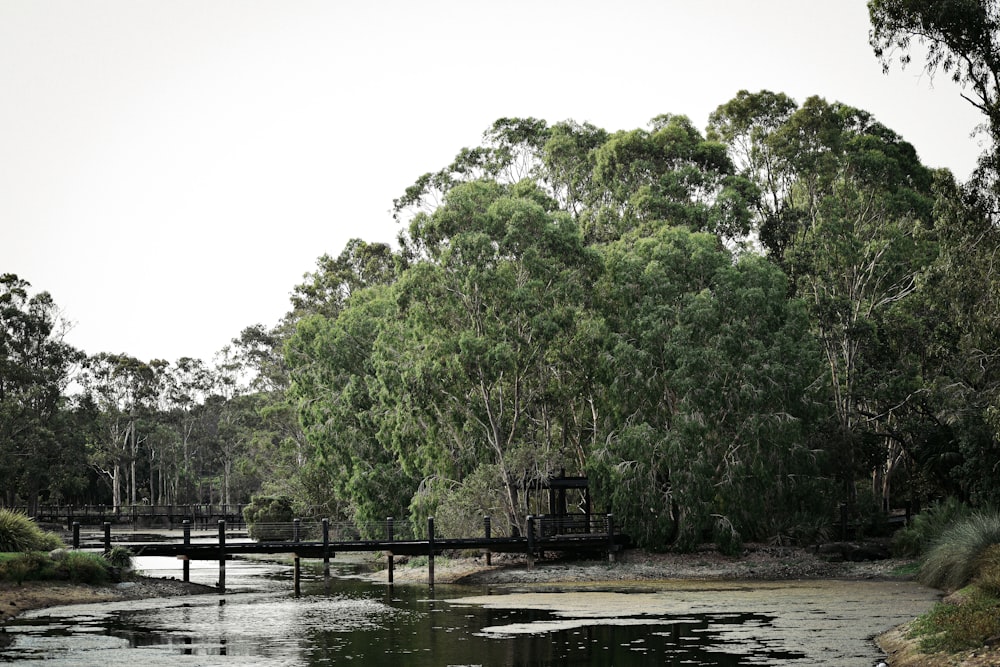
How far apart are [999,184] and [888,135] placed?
29555mm

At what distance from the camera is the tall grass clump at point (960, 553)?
2505cm

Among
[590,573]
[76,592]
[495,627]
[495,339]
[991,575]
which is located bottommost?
[590,573]

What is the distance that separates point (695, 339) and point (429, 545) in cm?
1218

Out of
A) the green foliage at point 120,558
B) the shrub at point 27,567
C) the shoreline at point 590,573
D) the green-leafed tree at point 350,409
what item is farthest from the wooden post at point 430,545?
the shrub at point 27,567

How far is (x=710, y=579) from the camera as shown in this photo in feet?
116

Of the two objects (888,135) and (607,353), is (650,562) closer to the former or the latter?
(607,353)

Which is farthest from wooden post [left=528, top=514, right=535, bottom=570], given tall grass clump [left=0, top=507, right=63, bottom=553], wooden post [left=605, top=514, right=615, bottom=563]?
tall grass clump [left=0, top=507, right=63, bottom=553]

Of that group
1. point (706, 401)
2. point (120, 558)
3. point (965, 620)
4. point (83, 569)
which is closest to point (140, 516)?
point (120, 558)

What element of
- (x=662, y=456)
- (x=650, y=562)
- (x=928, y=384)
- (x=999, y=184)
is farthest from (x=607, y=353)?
(x=999, y=184)

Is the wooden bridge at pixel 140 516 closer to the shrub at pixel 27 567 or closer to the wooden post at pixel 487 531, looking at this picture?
the wooden post at pixel 487 531

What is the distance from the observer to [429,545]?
37.5 m

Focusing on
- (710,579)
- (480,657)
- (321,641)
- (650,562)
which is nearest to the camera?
(480,657)

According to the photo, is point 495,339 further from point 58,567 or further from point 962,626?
point 962,626

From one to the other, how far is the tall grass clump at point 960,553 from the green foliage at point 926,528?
4.02 m
